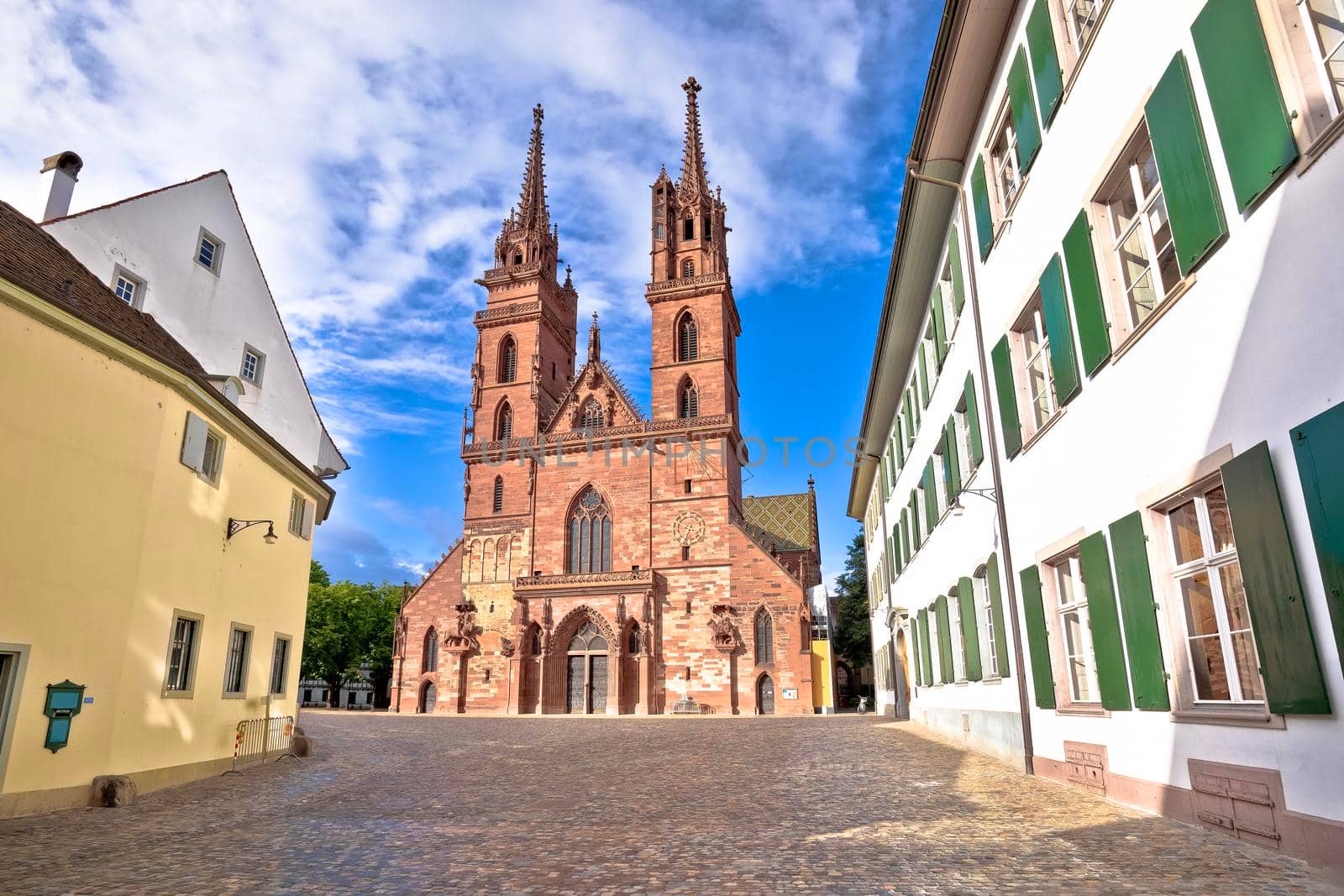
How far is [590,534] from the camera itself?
1734 inches

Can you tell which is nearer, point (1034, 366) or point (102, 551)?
A: point (102, 551)

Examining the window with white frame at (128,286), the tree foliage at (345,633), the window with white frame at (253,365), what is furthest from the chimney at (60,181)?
the tree foliage at (345,633)

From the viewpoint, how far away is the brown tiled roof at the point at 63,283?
919 centimetres

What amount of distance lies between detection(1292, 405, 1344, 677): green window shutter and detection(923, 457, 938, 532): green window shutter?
11.5 metres

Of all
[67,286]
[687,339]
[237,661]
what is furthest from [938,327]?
[687,339]

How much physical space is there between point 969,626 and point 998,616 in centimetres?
200

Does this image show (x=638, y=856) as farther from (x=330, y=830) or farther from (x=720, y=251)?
(x=720, y=251)

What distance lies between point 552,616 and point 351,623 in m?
22.3

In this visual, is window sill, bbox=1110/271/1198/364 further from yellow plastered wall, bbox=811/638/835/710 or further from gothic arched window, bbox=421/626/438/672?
gothic arched window, bbox=421/626/438/672

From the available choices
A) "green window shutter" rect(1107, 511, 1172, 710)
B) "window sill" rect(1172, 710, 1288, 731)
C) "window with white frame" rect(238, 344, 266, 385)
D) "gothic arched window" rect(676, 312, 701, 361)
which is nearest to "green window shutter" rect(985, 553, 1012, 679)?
"green window shutter" rect(1107, 511, 1172, 710)

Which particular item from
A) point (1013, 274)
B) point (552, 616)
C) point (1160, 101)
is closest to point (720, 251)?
point (552, 616)

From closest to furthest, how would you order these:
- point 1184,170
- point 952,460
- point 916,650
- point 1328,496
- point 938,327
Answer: point 1328,496 → point 1184,170 → point 952,460 → point 938,327 → point 916,650

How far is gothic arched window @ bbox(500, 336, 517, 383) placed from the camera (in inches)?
1943

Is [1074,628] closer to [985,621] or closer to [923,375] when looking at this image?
[985,621]
